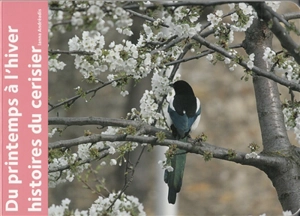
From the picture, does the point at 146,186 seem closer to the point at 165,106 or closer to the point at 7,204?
the point at 165,106

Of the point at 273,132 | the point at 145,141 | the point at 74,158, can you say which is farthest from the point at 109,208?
the point at 273,132

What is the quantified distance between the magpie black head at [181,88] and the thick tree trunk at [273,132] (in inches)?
6.2

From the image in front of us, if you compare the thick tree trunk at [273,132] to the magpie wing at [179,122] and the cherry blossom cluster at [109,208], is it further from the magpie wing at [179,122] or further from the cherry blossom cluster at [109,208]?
the cherry blossom cluster at [109,208]

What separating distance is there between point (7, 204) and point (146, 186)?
136 centimetres

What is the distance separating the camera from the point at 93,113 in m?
2.86

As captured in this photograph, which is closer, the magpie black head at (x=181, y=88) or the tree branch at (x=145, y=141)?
the tree branch at (x=145, y=141)

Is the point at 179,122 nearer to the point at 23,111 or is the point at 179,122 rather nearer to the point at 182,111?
the point at 182,111

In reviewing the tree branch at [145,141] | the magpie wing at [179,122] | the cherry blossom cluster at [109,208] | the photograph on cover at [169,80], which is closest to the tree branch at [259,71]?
the photograph on cover at [169,80]

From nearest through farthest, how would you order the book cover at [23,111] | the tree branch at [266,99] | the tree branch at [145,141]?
→ the tree branch at [145,141]
the book cover at [23,111]
the tree branch at [266,99]

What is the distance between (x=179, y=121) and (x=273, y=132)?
217 mm

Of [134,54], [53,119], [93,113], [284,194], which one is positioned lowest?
[284,194]

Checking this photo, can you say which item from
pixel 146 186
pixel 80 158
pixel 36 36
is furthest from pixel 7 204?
pixel 146 186

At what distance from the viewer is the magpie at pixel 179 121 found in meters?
1.57

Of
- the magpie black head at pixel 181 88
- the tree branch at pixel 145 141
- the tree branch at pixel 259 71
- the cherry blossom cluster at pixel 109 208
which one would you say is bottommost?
the cherry blossom cluster at pixel 109 208
